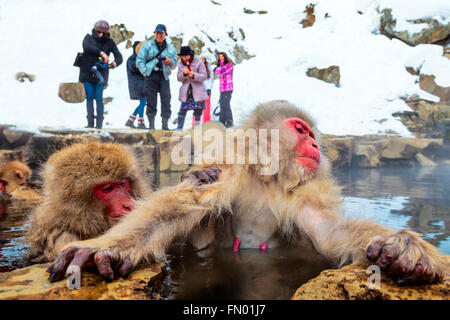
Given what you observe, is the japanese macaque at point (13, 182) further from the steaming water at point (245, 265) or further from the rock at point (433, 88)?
the rock at point (433, 88)

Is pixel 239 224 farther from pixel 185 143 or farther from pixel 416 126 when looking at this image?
pixel 416 126

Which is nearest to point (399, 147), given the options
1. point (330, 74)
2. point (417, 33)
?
→ point (330, 74)

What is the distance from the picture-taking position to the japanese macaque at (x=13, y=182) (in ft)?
13.0

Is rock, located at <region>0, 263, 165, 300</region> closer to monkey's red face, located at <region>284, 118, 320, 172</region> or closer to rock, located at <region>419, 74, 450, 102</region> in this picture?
monkey's red face, located at <region>284, 118, 320, 172</region>

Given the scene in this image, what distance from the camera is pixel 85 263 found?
1236mm

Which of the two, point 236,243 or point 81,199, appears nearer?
point 236,243

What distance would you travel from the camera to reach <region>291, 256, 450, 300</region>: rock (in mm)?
1066

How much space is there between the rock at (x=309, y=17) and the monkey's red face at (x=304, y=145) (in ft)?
54.5

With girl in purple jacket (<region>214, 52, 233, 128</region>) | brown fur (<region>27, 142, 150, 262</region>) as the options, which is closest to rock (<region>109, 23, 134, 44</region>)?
girl in purple jacket (<region>214, 52, 233, 128</region>)

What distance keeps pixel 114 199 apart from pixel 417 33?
590 inches

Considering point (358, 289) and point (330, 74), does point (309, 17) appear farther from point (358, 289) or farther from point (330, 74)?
point (358, 289)

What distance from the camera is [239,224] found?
1774 millimetres
